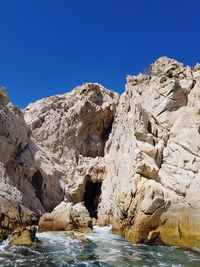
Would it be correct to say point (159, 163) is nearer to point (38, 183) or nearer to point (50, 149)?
point (38, 183)

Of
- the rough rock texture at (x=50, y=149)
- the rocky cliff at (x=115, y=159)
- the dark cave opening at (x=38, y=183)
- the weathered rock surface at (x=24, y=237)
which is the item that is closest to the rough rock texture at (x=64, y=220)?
the rocky cliff at (x=115, y=159)

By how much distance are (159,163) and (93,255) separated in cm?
1239

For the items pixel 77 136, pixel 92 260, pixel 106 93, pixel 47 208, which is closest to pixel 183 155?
pixel 92 260

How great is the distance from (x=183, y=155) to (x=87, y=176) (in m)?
20.0

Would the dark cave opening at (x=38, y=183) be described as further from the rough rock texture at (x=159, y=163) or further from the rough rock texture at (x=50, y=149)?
the rough rock texture at (x=159, y=163)

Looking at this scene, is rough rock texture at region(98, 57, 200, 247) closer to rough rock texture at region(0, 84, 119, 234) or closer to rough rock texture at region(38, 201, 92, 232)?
rough rock texture at region(38, 201, 92, 232)

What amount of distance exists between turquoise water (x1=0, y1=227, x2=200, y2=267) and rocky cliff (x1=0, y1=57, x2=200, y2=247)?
2137mm

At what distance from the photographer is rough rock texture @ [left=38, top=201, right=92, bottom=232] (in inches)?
1220

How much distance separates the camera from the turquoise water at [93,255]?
18.8 meters

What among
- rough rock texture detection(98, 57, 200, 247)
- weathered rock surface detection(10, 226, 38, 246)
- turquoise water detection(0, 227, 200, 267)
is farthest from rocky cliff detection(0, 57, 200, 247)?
weathered rock surface detection(10, 226, 38, 246)

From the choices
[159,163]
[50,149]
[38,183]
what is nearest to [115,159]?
[38,183]

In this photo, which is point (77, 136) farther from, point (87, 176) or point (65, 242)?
point (65, 242)

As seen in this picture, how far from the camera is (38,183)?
43.8 meters

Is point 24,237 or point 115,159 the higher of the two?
point 115,159
